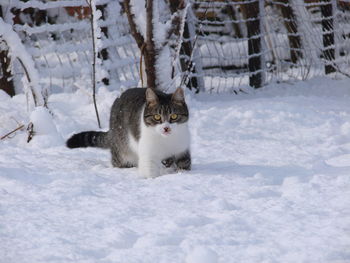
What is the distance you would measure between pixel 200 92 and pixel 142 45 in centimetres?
204

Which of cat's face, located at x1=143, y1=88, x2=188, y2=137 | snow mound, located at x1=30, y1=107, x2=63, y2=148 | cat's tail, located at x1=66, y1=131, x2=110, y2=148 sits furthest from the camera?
snow mound, located at x1=30, y1=107, x2=63, y2=148

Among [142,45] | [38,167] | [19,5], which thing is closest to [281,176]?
[38,167]

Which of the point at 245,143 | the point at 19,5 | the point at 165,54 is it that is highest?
the point at 19,5

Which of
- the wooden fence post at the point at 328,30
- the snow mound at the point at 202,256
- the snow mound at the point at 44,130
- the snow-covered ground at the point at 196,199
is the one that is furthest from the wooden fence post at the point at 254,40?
the snow mound at the point at 202,256

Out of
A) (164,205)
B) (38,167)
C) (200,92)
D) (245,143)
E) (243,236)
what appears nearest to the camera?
(243,236)

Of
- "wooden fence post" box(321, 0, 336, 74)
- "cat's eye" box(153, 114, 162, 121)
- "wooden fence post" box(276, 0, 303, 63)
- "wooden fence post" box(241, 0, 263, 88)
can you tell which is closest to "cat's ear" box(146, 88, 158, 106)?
"cat's eye" box(153, 114, 162, 121)

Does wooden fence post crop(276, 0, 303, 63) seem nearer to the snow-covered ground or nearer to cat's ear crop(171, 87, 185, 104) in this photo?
the snow-covered ground

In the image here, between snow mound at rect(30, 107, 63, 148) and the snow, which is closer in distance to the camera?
snow mound at rect(30, 107, 63, 148)

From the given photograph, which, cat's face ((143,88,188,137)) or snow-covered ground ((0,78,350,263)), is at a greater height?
cat's face ((143,88,188,137))

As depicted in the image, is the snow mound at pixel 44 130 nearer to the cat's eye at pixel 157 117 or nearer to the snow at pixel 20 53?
the snow at pixel 20 53

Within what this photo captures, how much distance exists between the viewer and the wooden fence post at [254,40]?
7773 mm

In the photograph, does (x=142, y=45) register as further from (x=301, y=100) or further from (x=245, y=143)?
(x=301, y=100)

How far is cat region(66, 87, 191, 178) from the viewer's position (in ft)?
12.6

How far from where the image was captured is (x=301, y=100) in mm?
6500
